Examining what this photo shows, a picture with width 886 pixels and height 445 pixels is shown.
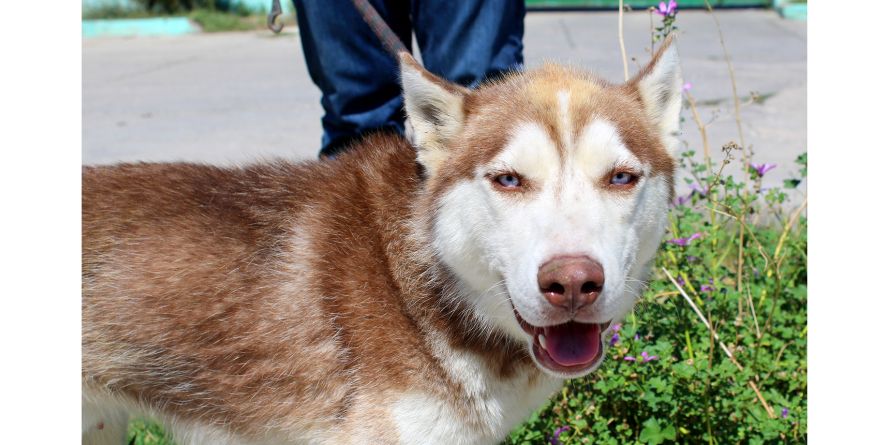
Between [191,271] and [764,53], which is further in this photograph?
[764,53]

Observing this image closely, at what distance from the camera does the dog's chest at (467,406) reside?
260cm

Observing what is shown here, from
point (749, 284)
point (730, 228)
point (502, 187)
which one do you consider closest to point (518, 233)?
point (502, 187)

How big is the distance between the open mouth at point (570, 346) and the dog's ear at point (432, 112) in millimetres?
529

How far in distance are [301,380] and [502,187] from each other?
808 millimetres

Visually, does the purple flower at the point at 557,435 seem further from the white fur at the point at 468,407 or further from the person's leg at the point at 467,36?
the person's leg at the point at 467,36

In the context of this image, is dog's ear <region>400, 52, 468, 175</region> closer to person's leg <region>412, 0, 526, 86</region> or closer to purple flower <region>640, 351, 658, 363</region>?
person's leg <region>412, 0, 526, 86</region>

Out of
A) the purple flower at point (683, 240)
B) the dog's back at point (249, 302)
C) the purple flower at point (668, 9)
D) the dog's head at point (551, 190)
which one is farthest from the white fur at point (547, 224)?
the purple flower at point (668, 9)

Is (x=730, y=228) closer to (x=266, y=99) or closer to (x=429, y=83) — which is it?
(x=429, y=83)

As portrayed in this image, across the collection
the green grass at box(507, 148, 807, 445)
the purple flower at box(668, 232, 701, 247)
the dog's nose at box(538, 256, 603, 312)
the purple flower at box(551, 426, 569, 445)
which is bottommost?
the purple flower at box(551, 426, 569, 445)

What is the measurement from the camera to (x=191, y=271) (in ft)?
8.98

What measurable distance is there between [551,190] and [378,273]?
2.00 ft

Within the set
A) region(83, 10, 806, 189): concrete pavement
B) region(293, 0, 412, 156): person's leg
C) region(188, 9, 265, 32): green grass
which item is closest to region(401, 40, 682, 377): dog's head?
region(293, 0, 412, 156): person's leg

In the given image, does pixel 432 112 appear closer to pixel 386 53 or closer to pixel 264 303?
pixel 264 303

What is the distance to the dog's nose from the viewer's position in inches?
86.7
